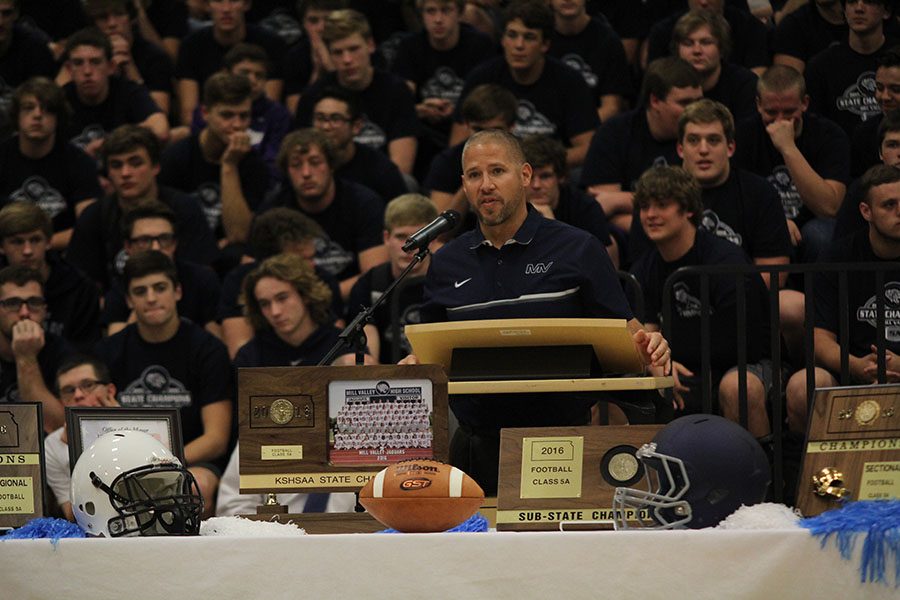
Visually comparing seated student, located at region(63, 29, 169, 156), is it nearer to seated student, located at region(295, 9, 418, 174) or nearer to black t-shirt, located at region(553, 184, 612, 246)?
seated student, located at region(295, 9, 418, 174)

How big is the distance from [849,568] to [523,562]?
0.68 metres

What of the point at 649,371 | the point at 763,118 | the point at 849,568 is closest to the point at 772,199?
the point at 763,118

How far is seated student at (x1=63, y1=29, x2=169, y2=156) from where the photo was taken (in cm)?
937

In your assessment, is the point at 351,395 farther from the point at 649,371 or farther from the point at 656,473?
the point at 649,371

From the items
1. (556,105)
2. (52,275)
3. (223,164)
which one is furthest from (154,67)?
(556,105)

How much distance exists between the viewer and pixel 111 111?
9602mm

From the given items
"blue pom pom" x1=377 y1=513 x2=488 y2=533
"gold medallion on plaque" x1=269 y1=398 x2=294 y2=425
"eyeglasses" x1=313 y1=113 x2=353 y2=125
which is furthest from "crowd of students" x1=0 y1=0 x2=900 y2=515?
"blue pom pom" x1=377 y1=513 x2=488 y2=533

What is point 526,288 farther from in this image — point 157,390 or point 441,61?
point 441,61

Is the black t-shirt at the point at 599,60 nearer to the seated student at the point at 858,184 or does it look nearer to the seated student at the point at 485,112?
the seated student at the point at 485,112

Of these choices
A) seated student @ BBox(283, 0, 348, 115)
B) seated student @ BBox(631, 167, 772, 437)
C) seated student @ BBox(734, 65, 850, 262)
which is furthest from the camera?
seated student @ BBox(283, 0, 348, 115)

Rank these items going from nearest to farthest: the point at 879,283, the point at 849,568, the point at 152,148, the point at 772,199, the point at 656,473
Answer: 1. the point at 849,568
2. the point at 656,473
3. the point at 879,283
4. the point at 772,199
5. the point at 152,148

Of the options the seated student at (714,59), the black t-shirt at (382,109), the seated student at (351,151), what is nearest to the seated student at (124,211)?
the seated student at (351,151)

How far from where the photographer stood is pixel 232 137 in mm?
8578

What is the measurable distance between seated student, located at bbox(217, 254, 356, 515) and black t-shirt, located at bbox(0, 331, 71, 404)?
1.04 m
